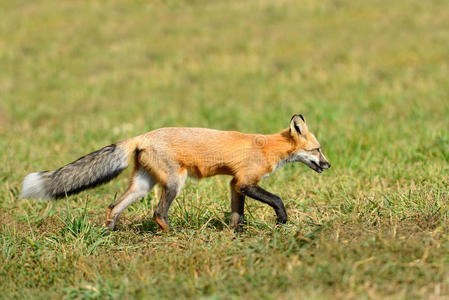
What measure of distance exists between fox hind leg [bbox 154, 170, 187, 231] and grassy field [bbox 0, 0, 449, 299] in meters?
0.18

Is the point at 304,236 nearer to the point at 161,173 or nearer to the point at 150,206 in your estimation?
the point at 161,173

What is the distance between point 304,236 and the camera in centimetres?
494

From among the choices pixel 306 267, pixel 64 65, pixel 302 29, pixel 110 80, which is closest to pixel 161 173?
pixel 306 267

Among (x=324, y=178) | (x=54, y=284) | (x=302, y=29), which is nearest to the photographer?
(x=54, y=284)

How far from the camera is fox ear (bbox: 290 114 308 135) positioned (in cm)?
618

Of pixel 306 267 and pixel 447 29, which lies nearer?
pixel 306 267

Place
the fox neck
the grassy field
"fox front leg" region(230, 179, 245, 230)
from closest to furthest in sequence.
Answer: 1. the grassy field
2. "fox front leg" region(230, 179, 245, 230)
3. the fox neck

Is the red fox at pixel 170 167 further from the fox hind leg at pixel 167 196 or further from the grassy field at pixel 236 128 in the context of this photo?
the grassy field at pixel 236 128

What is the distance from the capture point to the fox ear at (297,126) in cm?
618

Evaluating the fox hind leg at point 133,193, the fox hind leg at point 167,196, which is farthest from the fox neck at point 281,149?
the fox hind leg at point 133,193

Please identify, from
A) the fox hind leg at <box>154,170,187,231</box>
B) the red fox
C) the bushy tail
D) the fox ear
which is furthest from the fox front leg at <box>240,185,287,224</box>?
the bushy tail

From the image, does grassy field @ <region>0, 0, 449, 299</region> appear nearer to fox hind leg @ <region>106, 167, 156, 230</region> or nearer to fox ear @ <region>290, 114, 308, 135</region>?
fox hind leg @ <region>106, 167, 156, 230</region>

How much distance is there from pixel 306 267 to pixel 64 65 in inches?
591

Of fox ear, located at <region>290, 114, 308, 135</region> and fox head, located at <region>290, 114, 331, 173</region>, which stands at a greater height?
fox ear, located at <region>290, 114, 308, 135</region>
